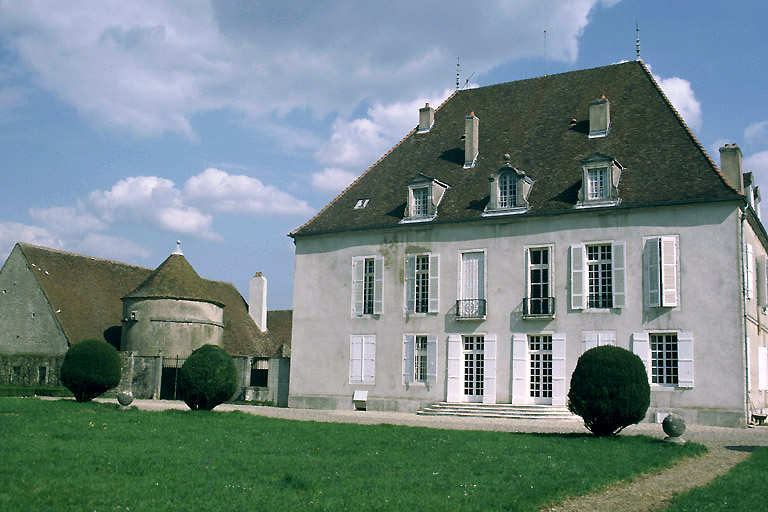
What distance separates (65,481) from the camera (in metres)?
8.32

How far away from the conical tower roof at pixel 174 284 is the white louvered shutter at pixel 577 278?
18486 mm

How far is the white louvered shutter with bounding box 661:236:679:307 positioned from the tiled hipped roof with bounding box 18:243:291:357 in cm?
2119

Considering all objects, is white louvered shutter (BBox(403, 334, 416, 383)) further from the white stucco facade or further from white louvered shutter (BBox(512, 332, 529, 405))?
white louvered shutter (BBox(512, 332, 529, 405))

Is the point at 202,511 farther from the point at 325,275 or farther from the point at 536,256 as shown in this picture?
the point at 325,275

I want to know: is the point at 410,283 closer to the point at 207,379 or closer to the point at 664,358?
the point at 664,358

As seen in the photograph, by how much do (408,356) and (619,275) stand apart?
24.9 feet

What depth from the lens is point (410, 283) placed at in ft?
86.7

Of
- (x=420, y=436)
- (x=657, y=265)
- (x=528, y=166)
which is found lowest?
(x=420, y=436)

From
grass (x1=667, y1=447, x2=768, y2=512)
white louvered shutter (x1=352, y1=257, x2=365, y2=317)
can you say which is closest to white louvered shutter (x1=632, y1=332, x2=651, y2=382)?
white louvered shutter (x1=352, y1=257, x2=365, y2=317)

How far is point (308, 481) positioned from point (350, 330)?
60.4 feet

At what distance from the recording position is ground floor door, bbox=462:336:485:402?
25.0m

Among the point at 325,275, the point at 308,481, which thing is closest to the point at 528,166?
the point at 325,275

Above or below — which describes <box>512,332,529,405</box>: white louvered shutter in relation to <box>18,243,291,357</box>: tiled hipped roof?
below

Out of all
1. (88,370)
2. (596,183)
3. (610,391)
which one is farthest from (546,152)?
(88,370)
